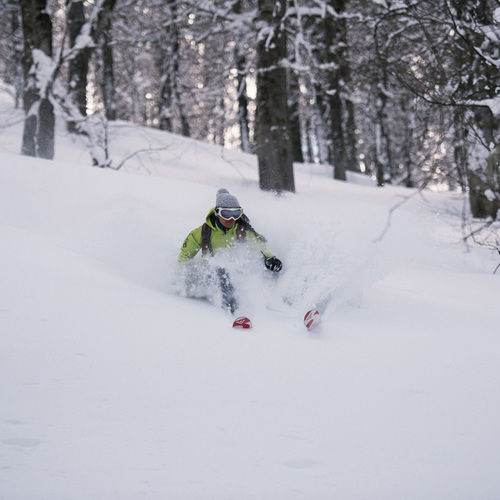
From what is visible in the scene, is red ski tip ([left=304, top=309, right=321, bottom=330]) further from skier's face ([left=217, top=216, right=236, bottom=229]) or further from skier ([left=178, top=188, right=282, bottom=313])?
skier's face ([left=217, top=216, right=236, bottom=229])

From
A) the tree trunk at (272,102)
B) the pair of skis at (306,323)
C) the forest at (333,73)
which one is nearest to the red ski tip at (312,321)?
the pair of skis at (306,323)

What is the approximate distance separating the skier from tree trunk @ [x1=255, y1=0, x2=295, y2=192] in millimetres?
4009

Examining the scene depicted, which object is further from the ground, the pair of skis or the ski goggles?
the ski goggles

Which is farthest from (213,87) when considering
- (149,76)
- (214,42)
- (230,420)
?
(230,420)

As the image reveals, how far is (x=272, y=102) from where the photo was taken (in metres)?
8.27

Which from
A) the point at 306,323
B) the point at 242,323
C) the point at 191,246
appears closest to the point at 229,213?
the point at 191,246

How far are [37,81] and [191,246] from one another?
536cm

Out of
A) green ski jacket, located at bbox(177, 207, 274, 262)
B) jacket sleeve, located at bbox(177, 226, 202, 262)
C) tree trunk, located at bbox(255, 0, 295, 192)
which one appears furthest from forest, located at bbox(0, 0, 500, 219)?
jacket sleeve, located at bbox(177, 226, 202, 262)

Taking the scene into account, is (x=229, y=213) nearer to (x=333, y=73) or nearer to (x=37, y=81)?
(x=37, y=81)

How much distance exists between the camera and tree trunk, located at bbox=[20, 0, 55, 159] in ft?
26.0

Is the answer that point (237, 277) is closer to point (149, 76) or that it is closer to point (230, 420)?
point (230, 420)

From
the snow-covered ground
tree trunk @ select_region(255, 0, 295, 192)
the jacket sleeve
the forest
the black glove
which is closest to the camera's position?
the snow-covered ground

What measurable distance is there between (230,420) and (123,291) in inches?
70.4

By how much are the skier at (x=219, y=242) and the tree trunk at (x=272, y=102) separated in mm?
4009
